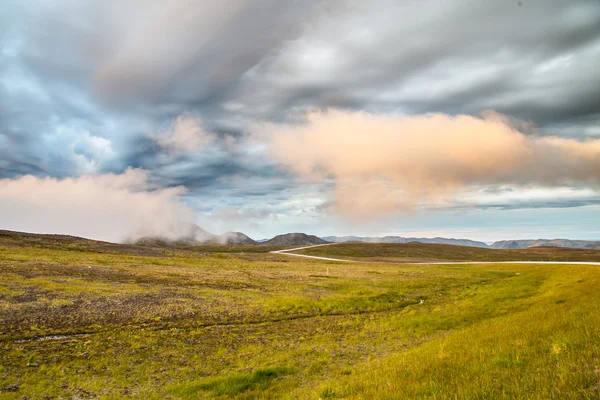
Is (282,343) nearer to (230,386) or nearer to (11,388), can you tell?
(230,386)

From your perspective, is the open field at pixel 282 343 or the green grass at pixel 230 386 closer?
the open field at pixel 282 343

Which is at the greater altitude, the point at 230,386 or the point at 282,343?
the point at 230,386

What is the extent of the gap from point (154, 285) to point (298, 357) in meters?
35.5

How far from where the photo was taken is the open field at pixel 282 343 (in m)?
11.1

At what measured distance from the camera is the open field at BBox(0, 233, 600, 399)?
36.6ft

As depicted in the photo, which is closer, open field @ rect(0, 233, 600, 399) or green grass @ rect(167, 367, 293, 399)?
open field @ rect(0, 233, 600, 399)

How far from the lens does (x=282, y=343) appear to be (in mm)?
24719

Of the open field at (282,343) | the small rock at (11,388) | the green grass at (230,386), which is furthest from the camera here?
the small rock at (11,388)

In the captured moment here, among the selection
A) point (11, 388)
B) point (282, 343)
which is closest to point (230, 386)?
point (282, 343)

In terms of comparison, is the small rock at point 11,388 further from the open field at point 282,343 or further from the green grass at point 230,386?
the green grass at point 230,386

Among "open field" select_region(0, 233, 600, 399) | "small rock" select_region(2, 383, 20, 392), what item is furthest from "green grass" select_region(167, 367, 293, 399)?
"small rock" select_region(2, 383, 20, 392)

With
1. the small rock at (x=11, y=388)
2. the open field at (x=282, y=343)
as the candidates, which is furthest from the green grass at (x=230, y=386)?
the small rock at (x=11, y=388)

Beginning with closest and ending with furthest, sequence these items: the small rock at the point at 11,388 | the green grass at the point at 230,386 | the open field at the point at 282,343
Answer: the open field at the point at 282,343, the green grass at the point at 230,386, the small rock at the point at 11,388

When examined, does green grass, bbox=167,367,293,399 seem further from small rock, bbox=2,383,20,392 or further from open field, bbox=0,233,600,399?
small rock, bbox=2,383,20,392
